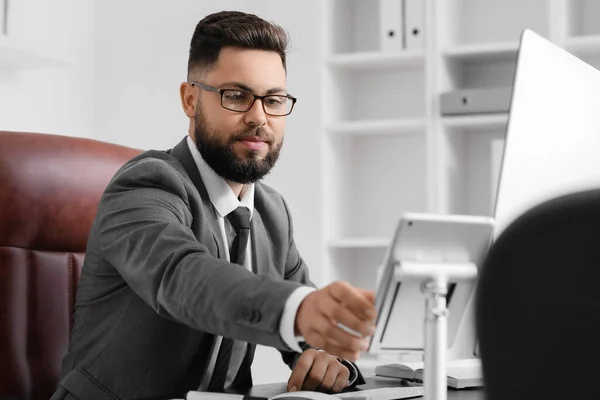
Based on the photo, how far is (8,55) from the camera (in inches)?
115

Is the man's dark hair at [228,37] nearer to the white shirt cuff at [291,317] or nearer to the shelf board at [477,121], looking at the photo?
the white shirt cuff at [291,317]

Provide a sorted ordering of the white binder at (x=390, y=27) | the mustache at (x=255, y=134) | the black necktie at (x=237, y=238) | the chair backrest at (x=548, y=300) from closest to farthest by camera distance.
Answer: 1. the chair backrest at (x=548, y=300)
2. the black necktie at (x=237, y=238)
3. the mustache at (x=255, y=134)
4. the white binder at (x=390, y=27)

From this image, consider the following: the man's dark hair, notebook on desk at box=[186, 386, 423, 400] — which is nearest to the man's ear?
the man's dark hair

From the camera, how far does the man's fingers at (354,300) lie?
0.83 meters

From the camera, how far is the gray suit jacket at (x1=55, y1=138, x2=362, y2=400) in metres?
1.20

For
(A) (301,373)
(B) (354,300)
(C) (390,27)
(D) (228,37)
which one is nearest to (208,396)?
(A) (301,373)

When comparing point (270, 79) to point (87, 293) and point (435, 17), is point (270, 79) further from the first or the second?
point (435, 17)

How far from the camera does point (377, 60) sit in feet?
10.7

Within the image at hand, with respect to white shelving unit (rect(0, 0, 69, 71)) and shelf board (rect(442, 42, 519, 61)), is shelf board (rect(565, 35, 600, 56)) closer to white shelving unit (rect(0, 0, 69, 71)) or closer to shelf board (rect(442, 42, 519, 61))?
shelf board (rect(442, 42, 519, 61))

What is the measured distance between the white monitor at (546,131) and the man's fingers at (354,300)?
0.18 meters

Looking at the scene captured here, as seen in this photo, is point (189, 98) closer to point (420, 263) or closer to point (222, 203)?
point (222, 203)

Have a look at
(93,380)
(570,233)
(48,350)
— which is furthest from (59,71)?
(570,233)

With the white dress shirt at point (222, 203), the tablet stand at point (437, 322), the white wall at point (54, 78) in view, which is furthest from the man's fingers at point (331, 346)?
the white wall at point (54, 78)

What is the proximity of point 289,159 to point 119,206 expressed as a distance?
1.95 metres
